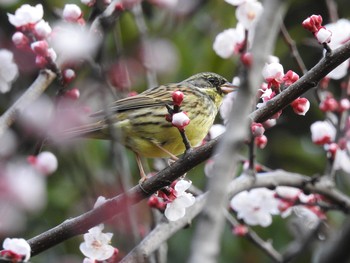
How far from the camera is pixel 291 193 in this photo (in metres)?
3.85

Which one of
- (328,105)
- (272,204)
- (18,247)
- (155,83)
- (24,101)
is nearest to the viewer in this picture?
(18,247)

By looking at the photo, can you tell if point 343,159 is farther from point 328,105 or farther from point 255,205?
point 255,205

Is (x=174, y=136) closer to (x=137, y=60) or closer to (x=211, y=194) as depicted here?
(x=137, y=60)

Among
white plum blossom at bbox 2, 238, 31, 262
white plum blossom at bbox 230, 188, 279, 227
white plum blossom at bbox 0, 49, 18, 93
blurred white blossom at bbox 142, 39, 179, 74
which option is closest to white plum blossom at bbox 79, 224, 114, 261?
white plum blossom at bbox 2, 238, 31, 262

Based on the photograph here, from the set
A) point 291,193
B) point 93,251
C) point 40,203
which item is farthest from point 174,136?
point 40,203

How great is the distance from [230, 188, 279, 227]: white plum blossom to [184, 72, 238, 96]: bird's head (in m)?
0.73

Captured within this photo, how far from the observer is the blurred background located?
451cm

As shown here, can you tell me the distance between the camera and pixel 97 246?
2875 millimetres

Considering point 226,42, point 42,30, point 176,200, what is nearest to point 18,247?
point 176,200

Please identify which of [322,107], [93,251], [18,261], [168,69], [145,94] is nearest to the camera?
[18,261]

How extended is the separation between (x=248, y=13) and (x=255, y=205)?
1048 mm

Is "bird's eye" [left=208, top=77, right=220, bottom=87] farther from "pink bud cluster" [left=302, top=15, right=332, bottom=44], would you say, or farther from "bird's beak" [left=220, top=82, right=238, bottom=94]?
"pink bud cluster" [left=302, top=15, right=332, bottom=44]

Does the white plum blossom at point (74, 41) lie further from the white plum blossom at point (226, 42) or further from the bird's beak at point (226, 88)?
the bird's beak at point (226, 88)

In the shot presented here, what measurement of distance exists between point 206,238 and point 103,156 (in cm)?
408
